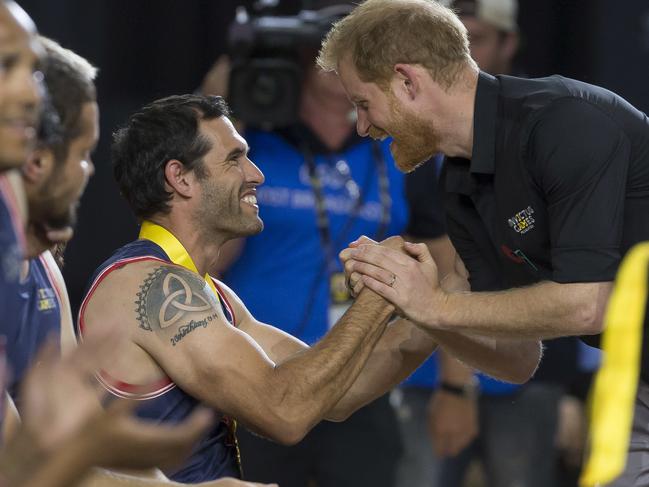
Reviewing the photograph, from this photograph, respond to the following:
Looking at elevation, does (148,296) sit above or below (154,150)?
below

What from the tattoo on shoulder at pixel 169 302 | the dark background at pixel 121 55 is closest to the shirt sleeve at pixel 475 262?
the tattoo on shoulder at pixel 169 302

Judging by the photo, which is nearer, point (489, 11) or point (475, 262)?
point (475, 262)

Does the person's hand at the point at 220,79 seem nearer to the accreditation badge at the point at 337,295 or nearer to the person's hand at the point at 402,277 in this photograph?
the accreditation badge at the point at 337,295

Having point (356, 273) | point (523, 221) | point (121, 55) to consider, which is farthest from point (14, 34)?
point (121, 55)

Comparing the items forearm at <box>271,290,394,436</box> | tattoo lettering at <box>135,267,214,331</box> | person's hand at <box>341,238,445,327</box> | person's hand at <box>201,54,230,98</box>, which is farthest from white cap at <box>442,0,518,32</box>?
tattoo lettering at <box>135,267,214,331</box>

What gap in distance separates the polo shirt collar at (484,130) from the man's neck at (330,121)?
4.10ft

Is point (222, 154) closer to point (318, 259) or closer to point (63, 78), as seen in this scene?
point (63, 78)

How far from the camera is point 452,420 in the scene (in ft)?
14.0

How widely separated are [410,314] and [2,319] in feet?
3.64

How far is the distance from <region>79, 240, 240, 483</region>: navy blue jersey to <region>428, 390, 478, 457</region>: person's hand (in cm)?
147

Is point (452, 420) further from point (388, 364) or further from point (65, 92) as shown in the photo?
point (65, 92)

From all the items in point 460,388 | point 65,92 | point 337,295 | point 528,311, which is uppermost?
point 65,92

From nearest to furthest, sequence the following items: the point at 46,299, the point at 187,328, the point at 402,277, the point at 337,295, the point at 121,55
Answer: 1. the point at 46,299
2. the point at 187,328
3. the point at 402,277
4. the point at 337,295
5. the point at 121,55

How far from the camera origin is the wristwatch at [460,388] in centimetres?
423
